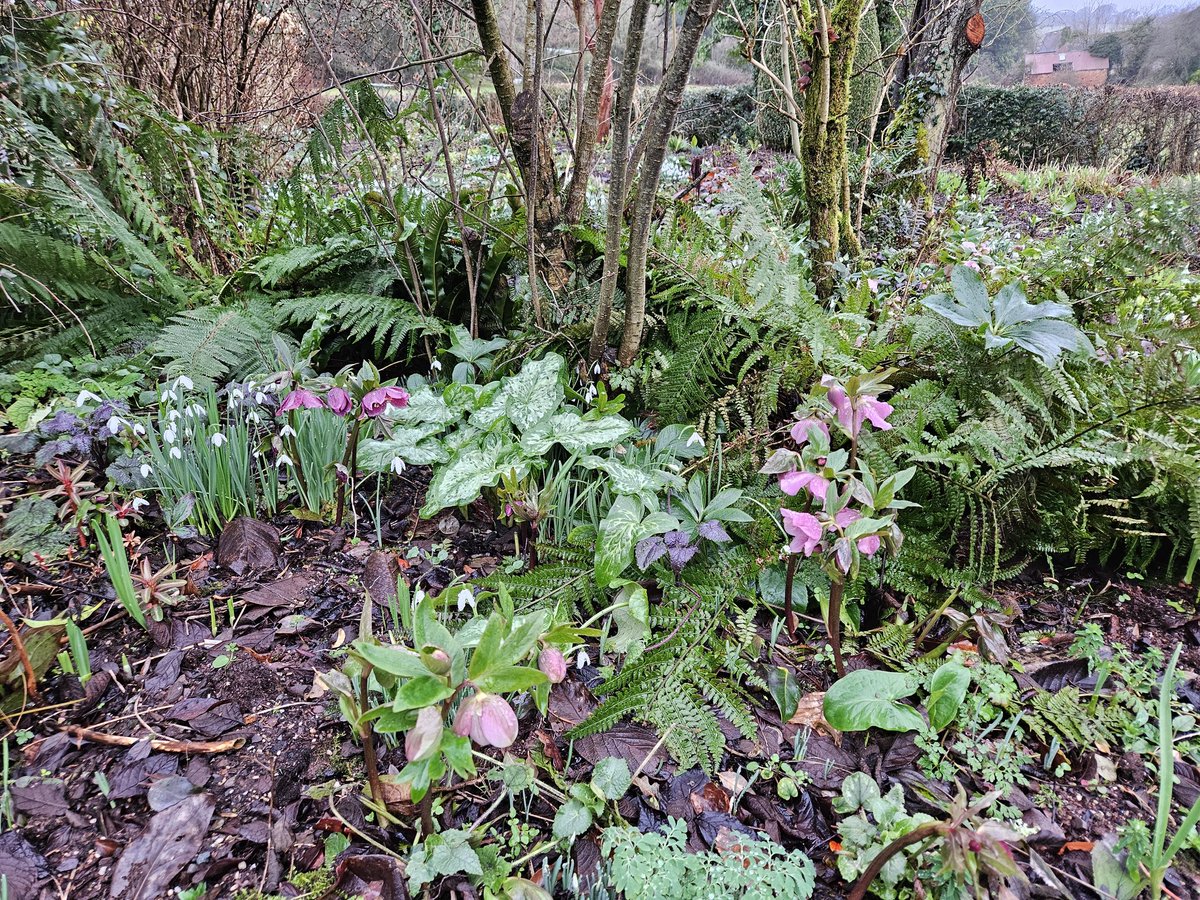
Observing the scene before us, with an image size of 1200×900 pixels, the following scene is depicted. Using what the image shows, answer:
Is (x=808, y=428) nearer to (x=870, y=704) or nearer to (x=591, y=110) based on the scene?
(x=870, y=704)

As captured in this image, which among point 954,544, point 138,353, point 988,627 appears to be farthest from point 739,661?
point 138,353

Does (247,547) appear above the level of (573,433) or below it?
below

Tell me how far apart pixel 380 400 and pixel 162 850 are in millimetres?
969

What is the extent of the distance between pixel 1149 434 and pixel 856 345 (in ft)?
2.31

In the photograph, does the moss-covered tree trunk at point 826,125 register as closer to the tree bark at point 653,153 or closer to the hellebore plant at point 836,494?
the tree bark at point 653,153

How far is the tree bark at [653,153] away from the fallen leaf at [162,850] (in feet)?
5.18

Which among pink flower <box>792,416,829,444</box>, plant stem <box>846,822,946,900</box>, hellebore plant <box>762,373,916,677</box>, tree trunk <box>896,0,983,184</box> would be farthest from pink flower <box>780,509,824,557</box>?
tree trunk <box>896,0,983,184</box>

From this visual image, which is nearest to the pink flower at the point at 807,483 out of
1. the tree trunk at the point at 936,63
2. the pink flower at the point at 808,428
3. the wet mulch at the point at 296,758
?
the pink flower at the point at 808,428

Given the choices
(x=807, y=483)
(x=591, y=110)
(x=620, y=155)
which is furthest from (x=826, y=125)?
(x=807, y=483)

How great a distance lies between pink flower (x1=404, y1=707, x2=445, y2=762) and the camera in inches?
32.1

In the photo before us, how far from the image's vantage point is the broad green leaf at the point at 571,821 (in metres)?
1.07

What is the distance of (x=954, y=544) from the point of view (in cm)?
163

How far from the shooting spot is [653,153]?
173 cm

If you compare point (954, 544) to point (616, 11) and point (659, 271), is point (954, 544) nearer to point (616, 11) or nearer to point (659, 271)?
point (659, 271)
